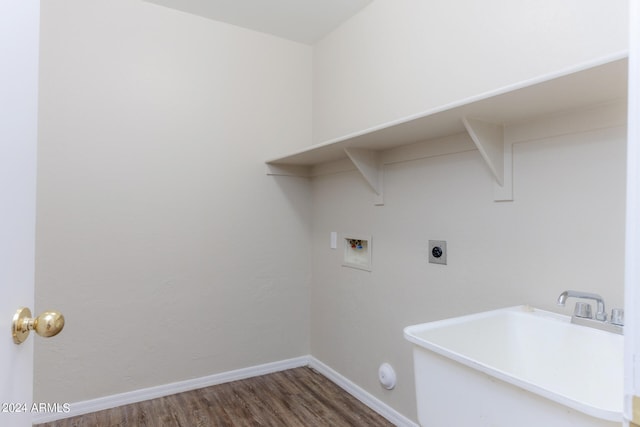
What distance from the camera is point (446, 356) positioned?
0.97 m

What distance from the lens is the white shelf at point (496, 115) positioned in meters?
1.09

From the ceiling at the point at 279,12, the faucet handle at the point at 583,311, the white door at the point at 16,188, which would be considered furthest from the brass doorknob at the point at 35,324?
the ceiling at the point at 279,12

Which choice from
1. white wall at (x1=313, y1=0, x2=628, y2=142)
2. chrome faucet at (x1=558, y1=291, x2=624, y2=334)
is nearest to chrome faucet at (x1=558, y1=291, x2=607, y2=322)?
chrome faucet at (x1=558, y1=291, x2=624, y2=334)

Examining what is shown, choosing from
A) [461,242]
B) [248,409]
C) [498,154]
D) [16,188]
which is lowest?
[248,409]

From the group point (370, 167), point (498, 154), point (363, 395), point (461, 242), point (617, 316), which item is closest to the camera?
point (617, 316)

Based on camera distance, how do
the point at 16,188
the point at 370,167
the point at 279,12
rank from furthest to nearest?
1. the point at 279,12
2. the point at 370,167
3. the point at 16,188

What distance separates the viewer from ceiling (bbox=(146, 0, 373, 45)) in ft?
8.15

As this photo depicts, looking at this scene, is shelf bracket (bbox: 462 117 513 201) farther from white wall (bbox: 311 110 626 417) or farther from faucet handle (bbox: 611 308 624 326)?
faucet handle (bbox: 611 308 624 326)

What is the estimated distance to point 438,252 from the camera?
194cm

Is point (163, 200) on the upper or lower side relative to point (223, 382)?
upper

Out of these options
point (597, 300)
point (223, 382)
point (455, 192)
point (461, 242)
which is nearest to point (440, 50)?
point (455, 192)

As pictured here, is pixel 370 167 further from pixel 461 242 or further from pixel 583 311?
pixel 583 311

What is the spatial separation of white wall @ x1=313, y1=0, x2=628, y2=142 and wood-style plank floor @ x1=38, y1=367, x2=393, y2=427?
1.90m

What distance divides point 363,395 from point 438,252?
3.93 ft
